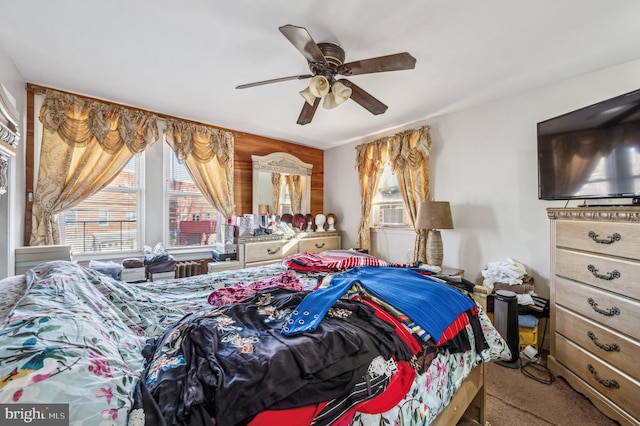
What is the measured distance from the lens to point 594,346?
5.35 feet

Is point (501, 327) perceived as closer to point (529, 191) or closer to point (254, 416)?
point (529, 191)

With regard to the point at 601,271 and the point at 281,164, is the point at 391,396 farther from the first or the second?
the point at 281,164

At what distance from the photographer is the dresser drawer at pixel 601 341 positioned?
1.44m

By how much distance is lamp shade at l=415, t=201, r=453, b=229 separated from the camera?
275 centimetres

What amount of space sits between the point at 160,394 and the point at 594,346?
2.42 meters

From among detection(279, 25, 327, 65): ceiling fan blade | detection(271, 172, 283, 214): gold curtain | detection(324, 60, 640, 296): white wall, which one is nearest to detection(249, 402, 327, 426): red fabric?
detection(279, 25, 327, 65): ceiling fan blade

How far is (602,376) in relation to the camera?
1584 millimetres

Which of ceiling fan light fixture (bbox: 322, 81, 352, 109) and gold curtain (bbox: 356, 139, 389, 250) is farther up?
ceiling fan light fixture (bbox: 322, 81, 352, 109)

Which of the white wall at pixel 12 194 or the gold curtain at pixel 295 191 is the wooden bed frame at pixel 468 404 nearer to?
the white wall at pixel 12 194

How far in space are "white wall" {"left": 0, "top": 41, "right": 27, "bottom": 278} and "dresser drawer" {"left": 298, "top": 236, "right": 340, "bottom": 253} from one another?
284cm

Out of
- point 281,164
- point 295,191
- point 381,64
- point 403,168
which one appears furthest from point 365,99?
point 295,191

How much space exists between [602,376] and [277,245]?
317 centimetres

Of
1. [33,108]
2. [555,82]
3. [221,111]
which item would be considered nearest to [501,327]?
[555,82]

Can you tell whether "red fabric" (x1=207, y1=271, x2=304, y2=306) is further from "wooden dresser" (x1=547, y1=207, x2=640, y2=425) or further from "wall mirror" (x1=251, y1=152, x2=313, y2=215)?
"wall mirror" (x1=251, y1=152, x2=313, y2=215)
